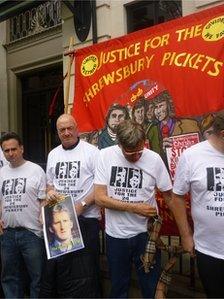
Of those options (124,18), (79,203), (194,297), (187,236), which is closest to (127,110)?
(79,203)

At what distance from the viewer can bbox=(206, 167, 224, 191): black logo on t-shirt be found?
2.88 metres

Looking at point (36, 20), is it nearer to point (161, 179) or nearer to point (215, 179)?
point (161, 179)

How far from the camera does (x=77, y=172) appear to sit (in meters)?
3.91

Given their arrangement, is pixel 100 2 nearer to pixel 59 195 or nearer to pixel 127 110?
pixel 127 110

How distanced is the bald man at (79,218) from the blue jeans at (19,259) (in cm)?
31

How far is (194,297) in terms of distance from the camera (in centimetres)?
431

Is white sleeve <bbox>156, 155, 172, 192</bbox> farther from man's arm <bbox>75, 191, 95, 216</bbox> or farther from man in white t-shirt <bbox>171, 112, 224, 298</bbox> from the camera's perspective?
man's arm <bbox>75, 191, 95, 216</bbox>

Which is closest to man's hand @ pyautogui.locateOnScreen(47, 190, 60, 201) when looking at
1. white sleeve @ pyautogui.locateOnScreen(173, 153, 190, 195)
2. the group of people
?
the group of people

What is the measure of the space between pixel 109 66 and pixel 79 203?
1.58 metres

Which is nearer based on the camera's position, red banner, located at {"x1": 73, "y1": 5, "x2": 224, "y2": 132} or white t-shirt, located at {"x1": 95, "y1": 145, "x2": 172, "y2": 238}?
white t-shirt, located at {"x1": 95, "y1": 145, "x2": 172, "y2": 238}

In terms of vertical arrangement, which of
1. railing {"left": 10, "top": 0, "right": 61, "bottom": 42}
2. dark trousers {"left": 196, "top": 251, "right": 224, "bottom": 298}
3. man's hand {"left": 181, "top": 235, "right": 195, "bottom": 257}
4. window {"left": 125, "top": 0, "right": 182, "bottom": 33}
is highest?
railing {"left": 10, "top": 0, "right": 61, "bottom": 42}

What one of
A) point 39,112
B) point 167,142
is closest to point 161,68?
point 167,142

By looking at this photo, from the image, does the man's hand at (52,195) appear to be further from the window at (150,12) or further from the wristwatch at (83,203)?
the window at (150,12)

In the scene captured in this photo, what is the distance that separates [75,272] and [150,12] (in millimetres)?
A: 4227
